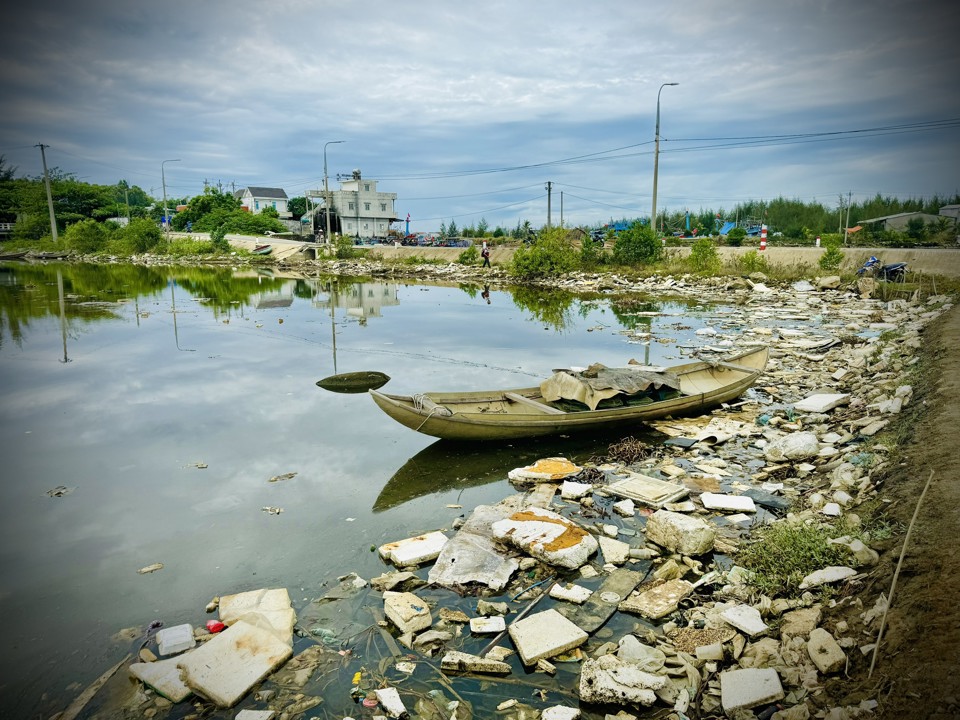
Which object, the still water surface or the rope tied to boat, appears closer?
the still water surface

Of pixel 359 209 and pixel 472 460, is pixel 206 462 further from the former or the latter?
pixel 359 209

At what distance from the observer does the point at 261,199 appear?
75125 millimetres

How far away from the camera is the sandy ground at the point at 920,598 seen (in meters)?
2.93

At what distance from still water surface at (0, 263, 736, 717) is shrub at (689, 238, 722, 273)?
45.8 ft

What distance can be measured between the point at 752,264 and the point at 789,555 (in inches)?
1198

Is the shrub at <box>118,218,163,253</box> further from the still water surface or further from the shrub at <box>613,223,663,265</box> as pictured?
the shrub at <box>613,223,663,265</box>

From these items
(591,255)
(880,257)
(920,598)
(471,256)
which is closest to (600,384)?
(920,598)

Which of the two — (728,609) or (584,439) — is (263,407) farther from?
(728,609)

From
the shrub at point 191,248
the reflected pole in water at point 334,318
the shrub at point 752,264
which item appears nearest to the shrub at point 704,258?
the shrub at point 752,264

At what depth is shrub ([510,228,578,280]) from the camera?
125 ft

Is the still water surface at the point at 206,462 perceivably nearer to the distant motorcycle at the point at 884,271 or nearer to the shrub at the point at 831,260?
the distant motorcycle at the point at 884,271

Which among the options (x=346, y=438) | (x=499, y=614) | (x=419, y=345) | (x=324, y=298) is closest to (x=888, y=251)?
(x=419, y=345)

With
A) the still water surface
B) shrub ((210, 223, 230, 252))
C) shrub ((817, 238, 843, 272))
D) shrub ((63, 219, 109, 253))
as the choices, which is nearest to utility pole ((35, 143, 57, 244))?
shrub ((63, 219, 109, 253))

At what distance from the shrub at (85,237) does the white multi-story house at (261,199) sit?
16563 millimetres
